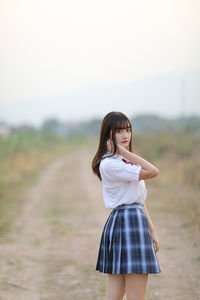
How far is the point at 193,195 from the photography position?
946 centimetres

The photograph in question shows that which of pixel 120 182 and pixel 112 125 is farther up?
pixel 112 125

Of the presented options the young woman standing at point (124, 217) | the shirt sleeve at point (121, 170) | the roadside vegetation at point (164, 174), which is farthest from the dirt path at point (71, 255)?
the shirt sleeve at point (121, 170)

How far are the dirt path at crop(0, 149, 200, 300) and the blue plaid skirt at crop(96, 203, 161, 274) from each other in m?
1.43

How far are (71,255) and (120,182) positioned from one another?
3050 mm

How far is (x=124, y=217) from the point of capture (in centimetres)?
280

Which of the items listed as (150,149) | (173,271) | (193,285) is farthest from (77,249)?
(150,149)

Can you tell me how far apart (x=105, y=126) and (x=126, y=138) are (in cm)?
16

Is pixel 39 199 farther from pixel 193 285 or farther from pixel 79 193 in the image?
pixel 193 285

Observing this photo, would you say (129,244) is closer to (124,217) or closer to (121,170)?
(124,217)

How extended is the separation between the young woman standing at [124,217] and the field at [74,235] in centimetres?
139

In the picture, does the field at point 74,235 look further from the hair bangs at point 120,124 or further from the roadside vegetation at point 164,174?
the hair bangs at point 120,124

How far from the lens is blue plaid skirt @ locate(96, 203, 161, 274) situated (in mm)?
2734

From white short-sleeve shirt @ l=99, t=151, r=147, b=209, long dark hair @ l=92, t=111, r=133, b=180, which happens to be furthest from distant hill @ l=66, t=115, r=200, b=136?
white short-sleeve shirt @ l=99, t=151, r=147, b=209

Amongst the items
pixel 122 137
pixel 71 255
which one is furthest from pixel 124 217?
pixel 71 255
